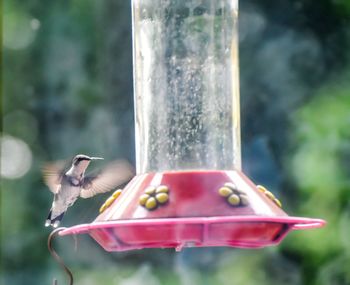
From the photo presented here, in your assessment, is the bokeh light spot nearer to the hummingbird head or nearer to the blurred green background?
the blurred green background

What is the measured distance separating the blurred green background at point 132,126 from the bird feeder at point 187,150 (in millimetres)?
4275

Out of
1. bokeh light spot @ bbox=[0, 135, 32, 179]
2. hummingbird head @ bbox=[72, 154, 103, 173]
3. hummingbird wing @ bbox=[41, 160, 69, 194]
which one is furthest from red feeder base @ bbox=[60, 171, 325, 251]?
bokeh light spot @ bbox=[0, 135, 32, 179]

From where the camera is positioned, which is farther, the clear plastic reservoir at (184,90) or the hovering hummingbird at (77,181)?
the hovering hummingbird at (77,181)

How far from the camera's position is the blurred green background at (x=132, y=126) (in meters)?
10.0

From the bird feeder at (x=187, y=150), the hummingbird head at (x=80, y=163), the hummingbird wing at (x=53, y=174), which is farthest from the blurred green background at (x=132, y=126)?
the bird feeder at (x=187, y=150)

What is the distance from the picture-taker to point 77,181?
638 cm

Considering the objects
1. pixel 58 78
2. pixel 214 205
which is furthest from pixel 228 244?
pixel 58 78

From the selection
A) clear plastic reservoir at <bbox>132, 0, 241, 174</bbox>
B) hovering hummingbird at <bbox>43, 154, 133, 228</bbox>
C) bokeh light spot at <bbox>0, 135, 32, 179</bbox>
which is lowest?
bokeh light spot at <bbox>0, 135, 32, 179</bbox>

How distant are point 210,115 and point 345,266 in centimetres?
472

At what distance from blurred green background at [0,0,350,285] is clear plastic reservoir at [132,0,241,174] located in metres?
4.30

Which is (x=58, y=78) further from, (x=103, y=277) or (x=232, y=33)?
(x=232, y=33)

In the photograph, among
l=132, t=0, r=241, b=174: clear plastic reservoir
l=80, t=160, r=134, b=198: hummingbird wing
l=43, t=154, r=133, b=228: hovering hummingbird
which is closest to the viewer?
l=132, t=0, r=241, b=174: clear plastic reservoir

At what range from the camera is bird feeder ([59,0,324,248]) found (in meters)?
5.02

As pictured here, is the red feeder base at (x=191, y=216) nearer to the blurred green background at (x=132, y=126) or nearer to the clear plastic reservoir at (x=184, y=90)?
the clear plastic reservoir at (x=184, y=90)
